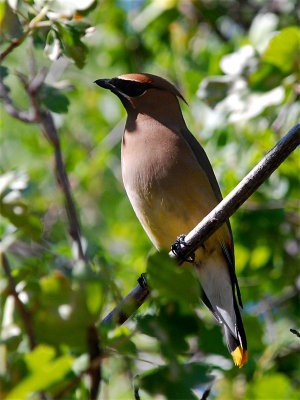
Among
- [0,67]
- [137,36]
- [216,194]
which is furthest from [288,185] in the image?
[137,36]

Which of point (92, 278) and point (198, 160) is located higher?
point (92, 278)

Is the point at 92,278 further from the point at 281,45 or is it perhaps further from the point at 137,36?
the point at 137,36

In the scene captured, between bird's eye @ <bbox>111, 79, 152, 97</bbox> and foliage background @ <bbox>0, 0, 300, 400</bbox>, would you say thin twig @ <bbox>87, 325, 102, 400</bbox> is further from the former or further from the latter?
bird's eye @ <bbox>111, 79, 152, 97</bbox>

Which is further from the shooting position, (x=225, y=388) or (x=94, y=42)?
(x=94, y=42)

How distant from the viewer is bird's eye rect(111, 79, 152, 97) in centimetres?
433

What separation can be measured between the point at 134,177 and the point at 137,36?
3.30 m

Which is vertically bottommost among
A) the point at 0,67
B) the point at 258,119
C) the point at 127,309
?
the point at 258,119

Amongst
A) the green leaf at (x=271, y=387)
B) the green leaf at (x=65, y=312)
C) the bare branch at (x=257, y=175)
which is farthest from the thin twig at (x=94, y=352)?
the bare branch at (x=257, y=175)

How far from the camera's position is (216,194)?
4.14 meters

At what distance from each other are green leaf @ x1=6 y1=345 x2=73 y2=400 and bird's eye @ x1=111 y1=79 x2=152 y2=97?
323cm

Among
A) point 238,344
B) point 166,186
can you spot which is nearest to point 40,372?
point 166,186

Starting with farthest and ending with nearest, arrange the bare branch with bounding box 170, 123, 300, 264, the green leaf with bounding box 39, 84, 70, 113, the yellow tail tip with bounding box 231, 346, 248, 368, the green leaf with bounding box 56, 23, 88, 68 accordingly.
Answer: the yellow tail tip with bounding box 231, 346, 248, 368 < the green leaf with bounding box 39, 84, 70, 113 < the bare branch with bounding box 170, 123, 300, 264 < the green leaf with bounding box 56, 23, 88, 68

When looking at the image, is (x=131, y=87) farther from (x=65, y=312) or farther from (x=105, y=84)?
(x=65, y=312)

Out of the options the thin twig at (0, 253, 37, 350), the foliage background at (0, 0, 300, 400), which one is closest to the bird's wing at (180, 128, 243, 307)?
the foliage background at (0, 0, 300, 400)
